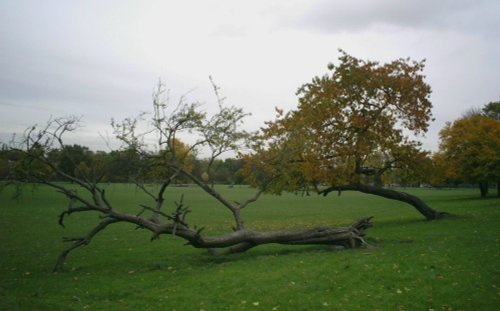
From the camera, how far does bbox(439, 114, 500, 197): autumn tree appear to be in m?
37.6

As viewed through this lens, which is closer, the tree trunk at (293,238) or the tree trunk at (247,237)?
the tree trunk at (247,237)

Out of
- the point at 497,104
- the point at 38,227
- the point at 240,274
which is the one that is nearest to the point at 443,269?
the point at 240,274

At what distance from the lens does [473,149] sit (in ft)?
129

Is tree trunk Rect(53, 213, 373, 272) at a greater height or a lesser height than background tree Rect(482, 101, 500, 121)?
lesser

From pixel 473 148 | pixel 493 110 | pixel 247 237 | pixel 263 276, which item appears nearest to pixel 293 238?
pixel 247 237

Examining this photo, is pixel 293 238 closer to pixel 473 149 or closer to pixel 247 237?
pixel 247 237

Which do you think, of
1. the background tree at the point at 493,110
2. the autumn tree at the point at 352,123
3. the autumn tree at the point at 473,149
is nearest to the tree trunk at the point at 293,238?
the autumn tree at the point at 352,123

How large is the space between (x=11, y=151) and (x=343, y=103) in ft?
52.4

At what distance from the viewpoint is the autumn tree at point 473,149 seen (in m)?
37.6

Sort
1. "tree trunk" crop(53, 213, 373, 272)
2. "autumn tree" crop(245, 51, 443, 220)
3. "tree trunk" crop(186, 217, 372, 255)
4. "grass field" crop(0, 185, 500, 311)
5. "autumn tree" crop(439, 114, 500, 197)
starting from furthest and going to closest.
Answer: "autumn tree" crop(439, 114, 500, 197) → "autumn tree" crop(245, 51, 443, 220) → "tree trunk" crop(186, 217, 372, 255) → "tree trunk" crop(53, 213, 373, 272) → "grass field" crop(0, 185, 500, 311)

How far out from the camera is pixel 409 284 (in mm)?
9445

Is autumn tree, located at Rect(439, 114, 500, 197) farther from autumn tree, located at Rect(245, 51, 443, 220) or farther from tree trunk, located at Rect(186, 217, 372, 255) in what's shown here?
tree trunk, located at Rect(186, 217, 372, 255)

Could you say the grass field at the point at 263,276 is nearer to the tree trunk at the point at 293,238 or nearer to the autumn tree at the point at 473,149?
the tree trunk at the point at 293,238

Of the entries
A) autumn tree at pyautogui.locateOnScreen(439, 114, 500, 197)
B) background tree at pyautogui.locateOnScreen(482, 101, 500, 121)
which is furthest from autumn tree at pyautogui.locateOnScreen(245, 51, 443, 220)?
background tree at pyautogui.locateOnScreen(482, 101, 500, 121)
